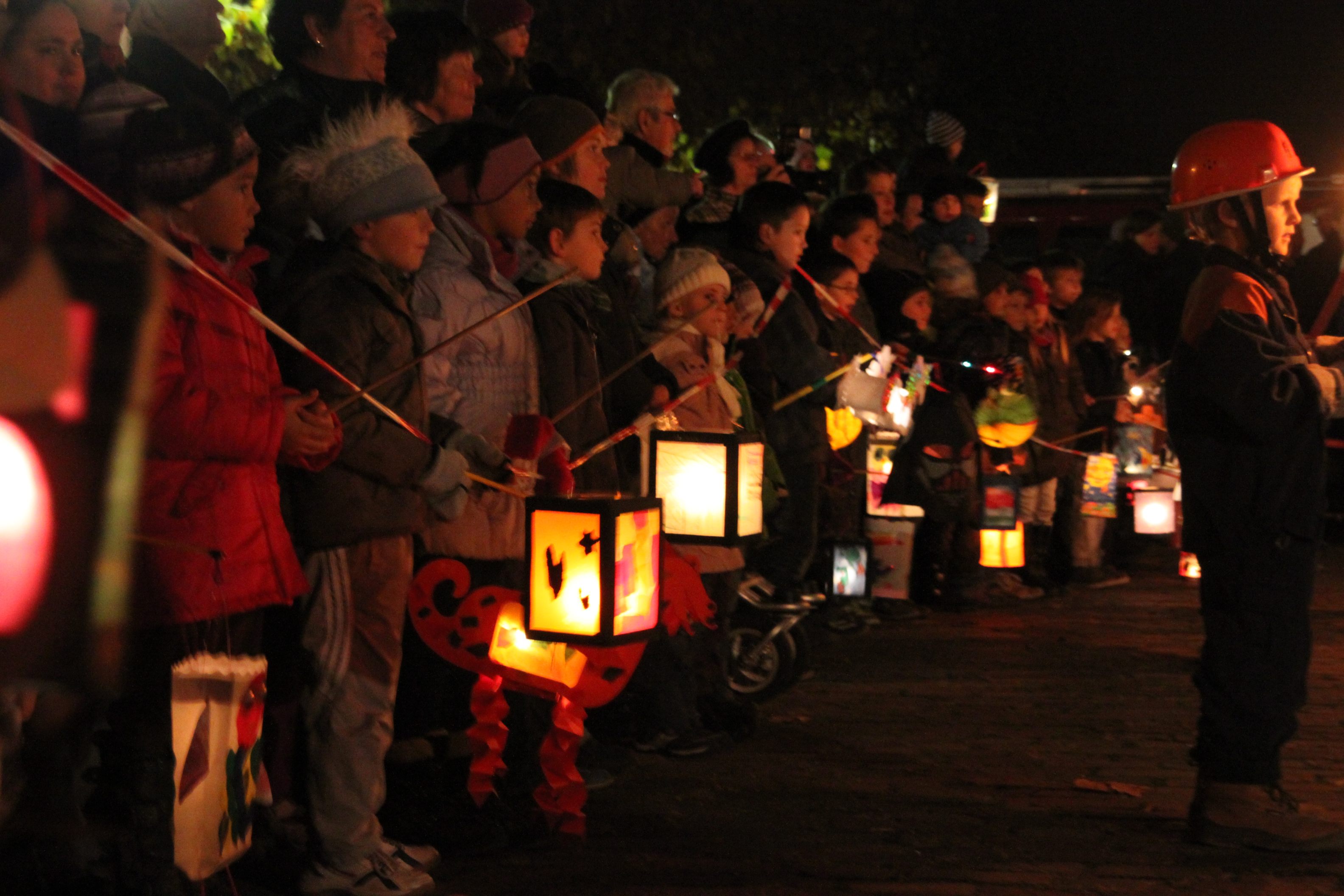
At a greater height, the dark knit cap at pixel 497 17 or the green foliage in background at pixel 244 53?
the green foliage in background at pixel 244 53

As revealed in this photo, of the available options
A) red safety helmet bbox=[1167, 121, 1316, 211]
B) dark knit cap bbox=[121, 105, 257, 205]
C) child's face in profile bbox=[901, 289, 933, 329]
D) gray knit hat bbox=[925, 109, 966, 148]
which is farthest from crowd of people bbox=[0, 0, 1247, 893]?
gray knit hat bbox=[925, 109, 966, 148]

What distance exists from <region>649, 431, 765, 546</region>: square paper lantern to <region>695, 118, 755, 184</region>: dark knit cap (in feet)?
11.4

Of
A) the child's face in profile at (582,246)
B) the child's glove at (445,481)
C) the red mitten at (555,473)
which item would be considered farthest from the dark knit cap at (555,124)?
the child's glove at (445,481)

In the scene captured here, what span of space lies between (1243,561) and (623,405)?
7.36ft

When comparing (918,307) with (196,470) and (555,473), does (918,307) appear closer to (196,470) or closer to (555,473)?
(555,473)

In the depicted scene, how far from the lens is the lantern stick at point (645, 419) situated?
17.5ft

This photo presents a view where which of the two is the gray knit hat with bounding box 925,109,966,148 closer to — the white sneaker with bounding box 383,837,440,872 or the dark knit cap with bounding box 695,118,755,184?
the dark knit cap with bounding box 695,118,755,184

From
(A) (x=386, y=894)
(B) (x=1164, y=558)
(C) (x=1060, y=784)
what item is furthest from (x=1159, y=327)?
(A) (x=386, y=894)

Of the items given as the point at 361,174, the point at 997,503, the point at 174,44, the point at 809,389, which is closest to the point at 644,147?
the point at 809,389

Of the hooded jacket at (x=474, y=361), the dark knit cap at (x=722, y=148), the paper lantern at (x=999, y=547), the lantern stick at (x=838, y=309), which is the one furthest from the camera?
the paper lantern at (x=999, y=547)

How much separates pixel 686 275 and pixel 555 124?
30.6 inches

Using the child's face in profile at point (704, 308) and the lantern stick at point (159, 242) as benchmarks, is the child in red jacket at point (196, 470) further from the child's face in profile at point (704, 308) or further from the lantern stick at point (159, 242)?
the child's face in profile at point (704, 308)

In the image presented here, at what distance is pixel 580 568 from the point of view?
482 centimetres

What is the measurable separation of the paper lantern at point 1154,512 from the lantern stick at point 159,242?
26.2ft
